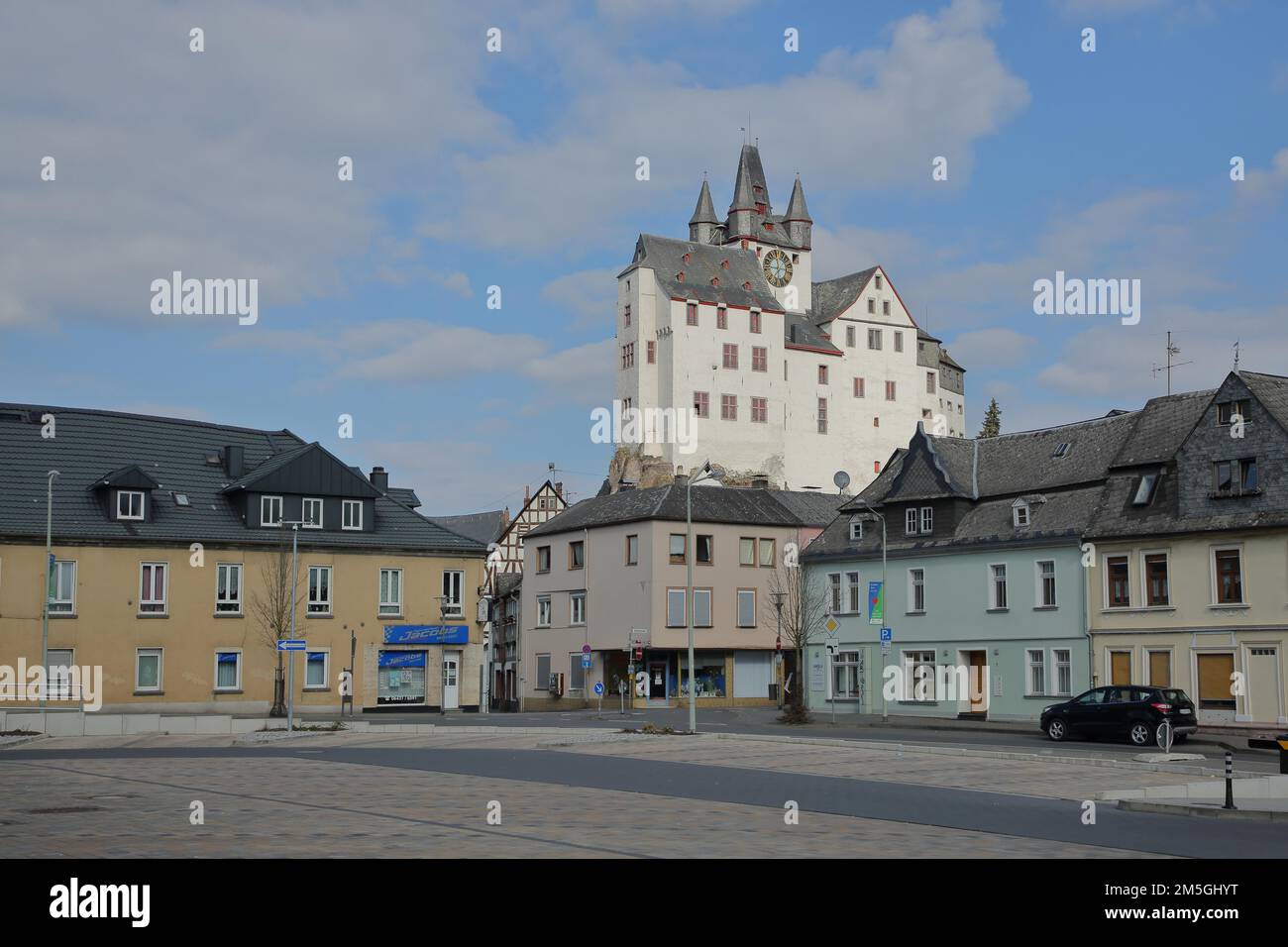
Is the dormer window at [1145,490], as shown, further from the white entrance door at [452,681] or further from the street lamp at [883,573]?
the white entrance door at [452,681]

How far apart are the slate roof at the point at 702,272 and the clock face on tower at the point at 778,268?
578cm

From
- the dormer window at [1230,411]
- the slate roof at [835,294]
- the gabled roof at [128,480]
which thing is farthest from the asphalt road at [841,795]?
the slate roof at [835,294]

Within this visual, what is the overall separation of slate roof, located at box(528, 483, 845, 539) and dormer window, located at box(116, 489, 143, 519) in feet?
85.2

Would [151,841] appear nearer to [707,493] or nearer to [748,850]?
[748,850]

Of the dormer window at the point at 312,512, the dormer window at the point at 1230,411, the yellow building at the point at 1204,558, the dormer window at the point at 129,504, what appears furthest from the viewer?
the dormer window at the point at 312,512

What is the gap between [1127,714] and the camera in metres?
40.4

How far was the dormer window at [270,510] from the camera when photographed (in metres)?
63.6

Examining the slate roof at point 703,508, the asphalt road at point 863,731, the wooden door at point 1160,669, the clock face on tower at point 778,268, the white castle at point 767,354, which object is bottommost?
the asphalt road at point 863,731

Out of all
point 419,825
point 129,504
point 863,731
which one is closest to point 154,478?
point 129,504

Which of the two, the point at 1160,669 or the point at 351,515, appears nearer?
the point at 1160,669

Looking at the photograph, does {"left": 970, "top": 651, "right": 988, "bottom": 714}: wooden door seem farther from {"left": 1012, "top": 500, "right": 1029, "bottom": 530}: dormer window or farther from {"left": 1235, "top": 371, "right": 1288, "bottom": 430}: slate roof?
{"left": 1235, "top": 371, "right": 1288, "bottom": 430}: slate roof

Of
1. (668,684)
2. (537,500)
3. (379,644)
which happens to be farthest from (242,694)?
(537,500)

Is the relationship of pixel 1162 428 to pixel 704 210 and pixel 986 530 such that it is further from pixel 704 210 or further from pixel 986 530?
pixel 704 210

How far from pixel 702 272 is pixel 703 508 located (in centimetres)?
4950
